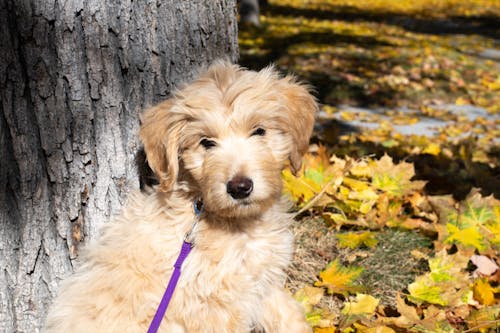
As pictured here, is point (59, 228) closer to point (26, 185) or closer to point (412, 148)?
point (26, 185)

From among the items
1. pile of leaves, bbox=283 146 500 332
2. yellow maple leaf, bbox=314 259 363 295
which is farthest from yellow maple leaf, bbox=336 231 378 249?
yellow maple leaf, bbox=314 259 363 295

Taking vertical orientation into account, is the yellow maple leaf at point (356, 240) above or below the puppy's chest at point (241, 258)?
below

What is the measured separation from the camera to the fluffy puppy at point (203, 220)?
259cm

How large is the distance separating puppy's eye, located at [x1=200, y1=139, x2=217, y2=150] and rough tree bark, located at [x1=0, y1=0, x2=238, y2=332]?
0.48 meters

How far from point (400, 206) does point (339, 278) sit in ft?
3.49

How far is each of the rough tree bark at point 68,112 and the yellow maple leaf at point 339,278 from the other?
144cm

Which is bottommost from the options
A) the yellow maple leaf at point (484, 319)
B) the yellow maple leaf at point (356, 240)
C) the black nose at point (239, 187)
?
the yellow maple leaf at point (484, 319)

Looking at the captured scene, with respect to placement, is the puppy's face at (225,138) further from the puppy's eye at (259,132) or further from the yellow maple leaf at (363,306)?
the yellow maple leaf at (363,306)

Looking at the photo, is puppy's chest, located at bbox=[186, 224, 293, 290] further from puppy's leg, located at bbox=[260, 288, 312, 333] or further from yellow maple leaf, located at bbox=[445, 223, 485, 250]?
yellow maple leaf, located at bbox=[445, 223, 485, 250]

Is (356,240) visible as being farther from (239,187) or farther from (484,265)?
(239,187)

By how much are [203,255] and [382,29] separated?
533 inches

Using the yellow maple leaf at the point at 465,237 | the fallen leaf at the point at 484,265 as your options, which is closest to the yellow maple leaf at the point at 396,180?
the yellow maple leaf at the point at 465,237

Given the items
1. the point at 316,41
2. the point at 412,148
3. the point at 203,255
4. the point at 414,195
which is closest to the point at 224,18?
the point at 203,255

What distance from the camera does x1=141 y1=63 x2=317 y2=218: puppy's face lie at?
2.60 m
